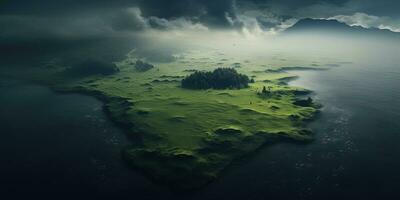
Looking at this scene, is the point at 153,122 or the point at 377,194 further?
the point at 153,122

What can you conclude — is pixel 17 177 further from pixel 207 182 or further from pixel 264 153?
pixel 264 153

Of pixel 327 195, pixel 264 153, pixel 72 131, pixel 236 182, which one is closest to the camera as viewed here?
pixel 327 195

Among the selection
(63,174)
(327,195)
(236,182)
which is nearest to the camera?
(327,195)

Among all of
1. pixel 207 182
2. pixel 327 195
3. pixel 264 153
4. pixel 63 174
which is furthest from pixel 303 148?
pixel 63 174

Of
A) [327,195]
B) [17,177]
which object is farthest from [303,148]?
[17,177]

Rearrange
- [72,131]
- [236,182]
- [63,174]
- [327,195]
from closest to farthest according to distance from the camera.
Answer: [327,195]
[236,182]
[63,174]
[72,131]

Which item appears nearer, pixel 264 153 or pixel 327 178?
pixel 327 178

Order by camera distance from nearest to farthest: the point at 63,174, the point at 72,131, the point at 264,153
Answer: the point at 63,174 < the point at 264,153 < the point at 72,131

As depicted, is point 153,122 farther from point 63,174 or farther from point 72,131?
point 63,174
